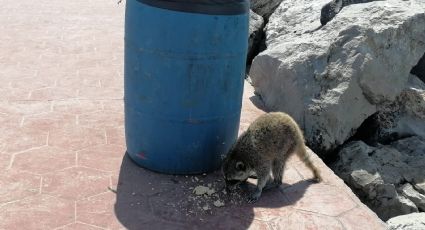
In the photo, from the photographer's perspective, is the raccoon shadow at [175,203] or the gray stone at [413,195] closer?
the raccoon shadow at [175,203]

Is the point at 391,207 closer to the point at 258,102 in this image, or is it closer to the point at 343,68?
the point at 343,68

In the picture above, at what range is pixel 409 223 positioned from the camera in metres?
3.57

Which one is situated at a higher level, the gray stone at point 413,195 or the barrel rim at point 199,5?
the barrel rim at point 199,5

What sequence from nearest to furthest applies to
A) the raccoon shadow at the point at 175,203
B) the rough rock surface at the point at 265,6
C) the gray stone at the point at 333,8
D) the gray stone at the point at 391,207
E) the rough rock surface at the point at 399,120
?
the raccoon shadow at the point at 175,203 → the gray stone at the point at 391,207 → the rough rock surface at the point at 399,120 → the gray stone at the point at 333,8 → the rough rock surface at the point at 265,6

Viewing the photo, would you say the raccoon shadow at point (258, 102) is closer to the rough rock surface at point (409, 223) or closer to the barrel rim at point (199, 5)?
the barrel rim at point (199, 5)

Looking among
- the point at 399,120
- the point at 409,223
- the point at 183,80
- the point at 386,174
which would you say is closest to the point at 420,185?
the point at 386,174

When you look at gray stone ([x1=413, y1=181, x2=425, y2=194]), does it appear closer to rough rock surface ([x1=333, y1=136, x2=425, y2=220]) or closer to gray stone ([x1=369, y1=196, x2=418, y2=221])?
rough rock surface ([x1=333, y1=136, x2=425, y2=220])

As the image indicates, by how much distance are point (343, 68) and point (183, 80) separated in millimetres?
2318

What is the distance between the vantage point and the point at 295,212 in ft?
13.0

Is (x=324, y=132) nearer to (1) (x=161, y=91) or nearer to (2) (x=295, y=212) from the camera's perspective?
(2) (x=295, y=212)

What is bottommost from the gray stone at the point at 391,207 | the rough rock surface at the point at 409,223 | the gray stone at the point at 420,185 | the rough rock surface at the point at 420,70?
the gray stone at the point at 391,207

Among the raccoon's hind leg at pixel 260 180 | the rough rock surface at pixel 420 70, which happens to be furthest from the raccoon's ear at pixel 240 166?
the rough rock surface at pixel 420 70

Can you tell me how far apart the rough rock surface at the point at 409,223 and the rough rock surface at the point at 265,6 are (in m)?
5.55

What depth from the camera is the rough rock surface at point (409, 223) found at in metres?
3.51
